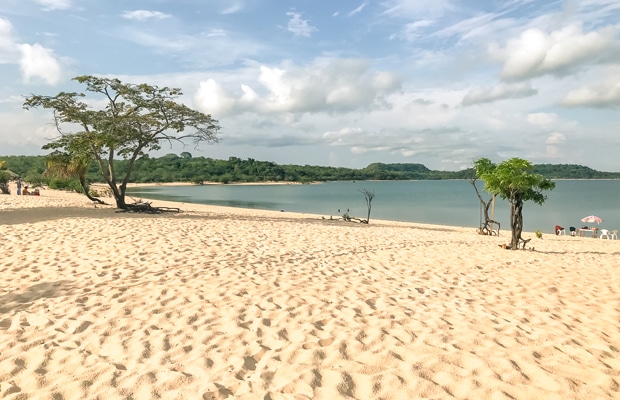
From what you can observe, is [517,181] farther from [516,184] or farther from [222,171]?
[222,171]

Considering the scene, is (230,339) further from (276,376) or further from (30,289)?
(30,289)

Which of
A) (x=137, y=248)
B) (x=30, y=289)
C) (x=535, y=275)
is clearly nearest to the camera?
(x=30, y=289)

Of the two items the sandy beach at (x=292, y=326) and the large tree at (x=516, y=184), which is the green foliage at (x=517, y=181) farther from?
the sandy beach at (x=292, y=326)

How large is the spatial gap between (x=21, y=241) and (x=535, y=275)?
36.1ft

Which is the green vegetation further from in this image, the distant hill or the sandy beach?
the sandy beach

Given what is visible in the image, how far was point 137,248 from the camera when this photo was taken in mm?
8797

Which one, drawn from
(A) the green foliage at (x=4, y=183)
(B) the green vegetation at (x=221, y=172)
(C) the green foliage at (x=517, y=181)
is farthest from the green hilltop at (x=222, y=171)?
(C) the green foliage at (x=517, y=181)

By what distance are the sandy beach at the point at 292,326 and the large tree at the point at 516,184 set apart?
372 centimetres

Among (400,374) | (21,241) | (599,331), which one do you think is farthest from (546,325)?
(21,241)

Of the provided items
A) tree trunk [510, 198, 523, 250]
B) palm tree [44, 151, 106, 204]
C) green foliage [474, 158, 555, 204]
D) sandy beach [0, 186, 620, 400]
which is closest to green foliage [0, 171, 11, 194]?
palm tree [44, 151, 106, 204]

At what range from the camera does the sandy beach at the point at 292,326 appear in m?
3.38

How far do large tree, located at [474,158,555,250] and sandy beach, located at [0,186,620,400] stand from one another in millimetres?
3724

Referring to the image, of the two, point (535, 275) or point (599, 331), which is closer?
point (599, 331)

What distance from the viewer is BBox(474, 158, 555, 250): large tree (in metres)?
12.4
